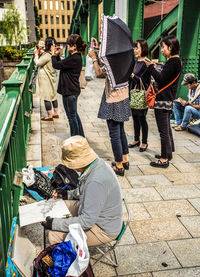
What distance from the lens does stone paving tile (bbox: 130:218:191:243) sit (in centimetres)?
310

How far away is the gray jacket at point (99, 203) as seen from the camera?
2.19 metres

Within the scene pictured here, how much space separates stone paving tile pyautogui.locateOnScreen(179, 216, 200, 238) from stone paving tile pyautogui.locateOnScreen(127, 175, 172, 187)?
0.87 meters

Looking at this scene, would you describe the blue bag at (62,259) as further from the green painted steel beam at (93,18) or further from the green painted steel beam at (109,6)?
the green painted steel beam at (93,18)

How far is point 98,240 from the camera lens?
8.04 feet

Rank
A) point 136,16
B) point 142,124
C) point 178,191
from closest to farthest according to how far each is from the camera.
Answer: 1. point 178,191
2. point 142,124
3. point 136,16

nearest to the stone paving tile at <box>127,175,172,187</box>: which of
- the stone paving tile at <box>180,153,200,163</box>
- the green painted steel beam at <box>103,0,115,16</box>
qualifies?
the stone paving tile at <box>180,153,200,163</box>

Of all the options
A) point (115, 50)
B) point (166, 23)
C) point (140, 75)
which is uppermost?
point (166, 23)

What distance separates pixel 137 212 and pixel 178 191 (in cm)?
80

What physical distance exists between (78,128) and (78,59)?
1.18 meters

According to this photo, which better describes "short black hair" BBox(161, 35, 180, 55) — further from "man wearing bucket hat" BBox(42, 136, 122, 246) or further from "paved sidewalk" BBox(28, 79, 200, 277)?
"man wearing bucket hat" BBox(42, 136, 122, 246)

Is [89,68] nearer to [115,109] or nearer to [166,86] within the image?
[115,109]

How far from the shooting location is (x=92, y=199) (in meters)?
2.19


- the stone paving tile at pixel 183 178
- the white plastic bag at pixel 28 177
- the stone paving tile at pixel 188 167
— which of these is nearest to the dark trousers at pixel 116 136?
the stone paving tile at pixel 183 178

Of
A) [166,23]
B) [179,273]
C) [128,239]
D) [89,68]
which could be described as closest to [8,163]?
[128,239]
